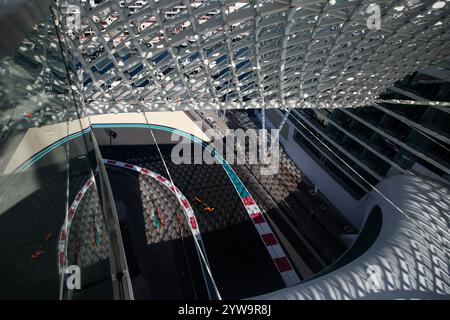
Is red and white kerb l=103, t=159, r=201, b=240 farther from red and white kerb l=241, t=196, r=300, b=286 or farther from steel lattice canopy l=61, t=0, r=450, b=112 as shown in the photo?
steel lattice canopy l=61, t=0, r=450, b=112

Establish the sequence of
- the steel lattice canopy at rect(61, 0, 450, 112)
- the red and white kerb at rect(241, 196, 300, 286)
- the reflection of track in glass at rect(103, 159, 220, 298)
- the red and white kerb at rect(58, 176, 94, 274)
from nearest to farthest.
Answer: the red and white kerb at rect(58, 176, 94, 274) < the steel lattice canopy at rect(61, 0, 450, 112) < the reflection of track in glass at rect(103, 159, 220, 298) < the red and white kerb at rect(241, 196, 300, 286)

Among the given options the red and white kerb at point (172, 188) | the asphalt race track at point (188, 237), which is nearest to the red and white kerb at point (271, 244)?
the asphalt race track at point (188, 237)

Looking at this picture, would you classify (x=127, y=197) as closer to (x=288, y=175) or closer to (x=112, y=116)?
(x=112, y=116)

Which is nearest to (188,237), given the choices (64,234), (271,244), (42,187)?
(271,244)

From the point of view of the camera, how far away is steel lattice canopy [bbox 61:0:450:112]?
896cm

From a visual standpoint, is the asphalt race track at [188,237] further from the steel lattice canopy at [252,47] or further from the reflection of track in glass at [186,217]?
the steel lattice canopy at [252,47]

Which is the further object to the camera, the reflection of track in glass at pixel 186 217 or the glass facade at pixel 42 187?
the reflection of track in glass at pixel 186 217

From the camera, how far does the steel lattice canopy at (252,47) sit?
8961mm

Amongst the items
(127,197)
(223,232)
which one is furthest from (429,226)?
(127,197)

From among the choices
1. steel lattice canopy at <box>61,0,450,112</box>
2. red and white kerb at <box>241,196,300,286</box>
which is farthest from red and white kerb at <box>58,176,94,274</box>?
red and white kerb at <box>241,196,300,286</box>

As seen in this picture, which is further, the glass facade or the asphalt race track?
the asphalt race track

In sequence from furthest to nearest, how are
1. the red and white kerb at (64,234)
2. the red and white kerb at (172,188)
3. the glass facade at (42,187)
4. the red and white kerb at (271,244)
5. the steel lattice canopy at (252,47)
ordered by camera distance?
the red and white kerb at (172,188), the red and white kerb at (271,244), the steel lattice canopy at (252,47), the red and white kerb at (64,234), the glass facade at (42,187)

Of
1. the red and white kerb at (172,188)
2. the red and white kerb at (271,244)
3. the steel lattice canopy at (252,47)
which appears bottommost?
the red and white kerb at (271,244)

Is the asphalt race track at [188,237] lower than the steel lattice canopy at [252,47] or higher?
lower
